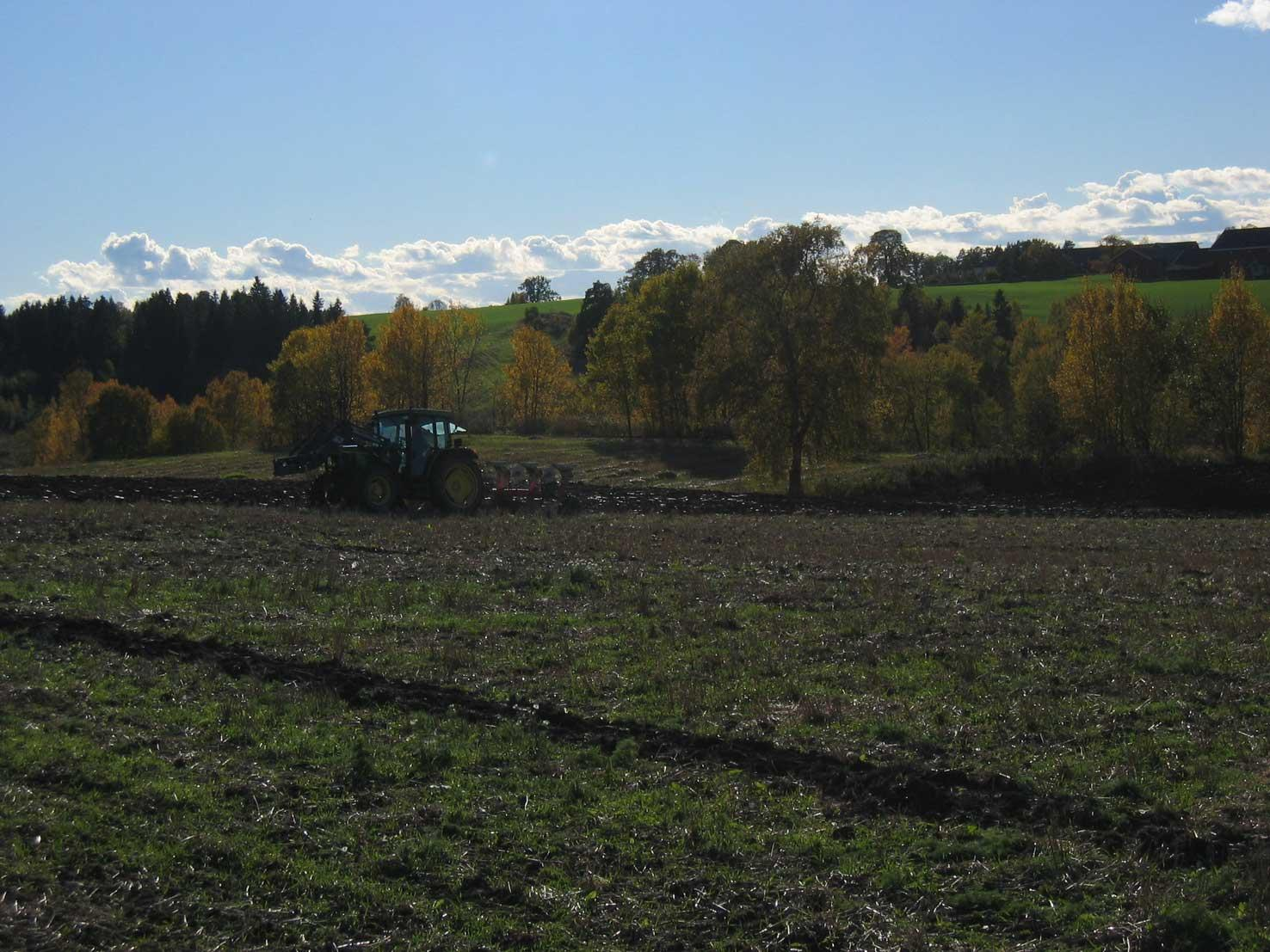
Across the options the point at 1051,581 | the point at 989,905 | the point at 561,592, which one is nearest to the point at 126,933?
the point at 989,905

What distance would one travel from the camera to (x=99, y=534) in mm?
21234

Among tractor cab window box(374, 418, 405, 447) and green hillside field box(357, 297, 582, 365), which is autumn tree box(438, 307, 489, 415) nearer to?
green hillside field box(357, 297, 582, 365)

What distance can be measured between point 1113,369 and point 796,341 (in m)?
20.7

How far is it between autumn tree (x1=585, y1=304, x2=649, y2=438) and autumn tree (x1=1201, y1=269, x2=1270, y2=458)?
33.4 meters

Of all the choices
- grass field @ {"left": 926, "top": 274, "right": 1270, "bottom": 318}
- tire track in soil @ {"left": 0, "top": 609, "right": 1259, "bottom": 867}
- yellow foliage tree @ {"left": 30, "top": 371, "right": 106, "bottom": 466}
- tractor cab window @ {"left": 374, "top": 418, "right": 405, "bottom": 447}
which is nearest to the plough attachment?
tractor cab window @ {"left": 374, "top": 418, "right": 405, "bottom": 447}

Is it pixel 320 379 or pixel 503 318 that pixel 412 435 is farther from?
pixel 503 318

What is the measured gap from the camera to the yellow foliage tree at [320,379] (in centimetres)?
8806

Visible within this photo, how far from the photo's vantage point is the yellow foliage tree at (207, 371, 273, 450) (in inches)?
4205

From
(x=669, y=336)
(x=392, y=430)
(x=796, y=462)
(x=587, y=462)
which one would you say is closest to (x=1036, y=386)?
(x=669, y=336)

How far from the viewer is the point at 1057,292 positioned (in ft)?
378

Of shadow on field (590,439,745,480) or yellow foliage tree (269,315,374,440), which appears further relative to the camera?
yellow foliage tree (269,315,374,440)

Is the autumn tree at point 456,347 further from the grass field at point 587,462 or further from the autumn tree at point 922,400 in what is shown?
the autumn tree at point 922,400

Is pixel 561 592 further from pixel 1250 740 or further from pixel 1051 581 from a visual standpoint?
pixel 1250 740

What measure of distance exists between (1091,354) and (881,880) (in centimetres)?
5701
